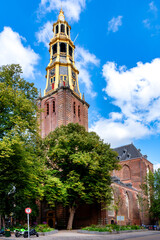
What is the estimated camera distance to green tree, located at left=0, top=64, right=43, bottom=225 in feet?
63.7

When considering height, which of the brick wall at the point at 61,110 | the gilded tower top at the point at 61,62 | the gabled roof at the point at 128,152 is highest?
the gilded tower top at the point at 61,62

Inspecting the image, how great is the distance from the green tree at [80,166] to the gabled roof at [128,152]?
30015 millimetres

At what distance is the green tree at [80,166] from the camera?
26.7m

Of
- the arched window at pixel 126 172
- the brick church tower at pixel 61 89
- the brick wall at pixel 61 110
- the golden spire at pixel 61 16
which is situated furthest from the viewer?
the arched window at pixel 126 172

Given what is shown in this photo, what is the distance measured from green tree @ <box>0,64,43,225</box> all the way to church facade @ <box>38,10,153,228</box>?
11.5m

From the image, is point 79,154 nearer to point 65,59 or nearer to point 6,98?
point 6,98

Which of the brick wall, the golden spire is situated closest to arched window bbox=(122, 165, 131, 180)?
the brick wall

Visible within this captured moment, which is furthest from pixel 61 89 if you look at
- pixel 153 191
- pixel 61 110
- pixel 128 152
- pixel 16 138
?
pixel 153 191

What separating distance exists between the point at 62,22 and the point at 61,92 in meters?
22.6

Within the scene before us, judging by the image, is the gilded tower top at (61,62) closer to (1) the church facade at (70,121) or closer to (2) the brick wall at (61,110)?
(1) the church facade at (70,121)

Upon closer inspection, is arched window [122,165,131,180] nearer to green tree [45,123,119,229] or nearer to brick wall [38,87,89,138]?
brick wall [38,87,89,138]

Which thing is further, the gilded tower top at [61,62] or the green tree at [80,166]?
the gilded tower top at [61,62]

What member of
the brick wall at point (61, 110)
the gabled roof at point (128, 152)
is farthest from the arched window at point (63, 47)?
the gabled roof at point (128, 152)

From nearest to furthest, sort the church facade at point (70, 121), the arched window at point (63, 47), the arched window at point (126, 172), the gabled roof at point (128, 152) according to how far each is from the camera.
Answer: the church facade at point (70, 121)
the arched window at point (63, 47)
the arched window at point (126, 172)
the gabled roof at point (128, 152)
